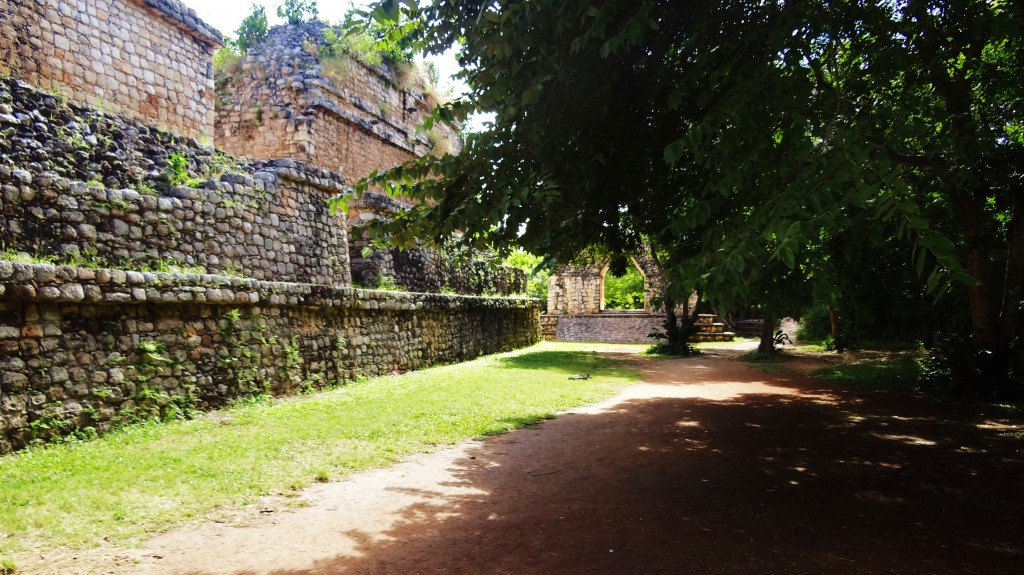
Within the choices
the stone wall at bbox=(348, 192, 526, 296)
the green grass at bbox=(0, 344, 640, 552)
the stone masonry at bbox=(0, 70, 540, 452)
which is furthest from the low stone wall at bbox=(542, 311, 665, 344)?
the stone masonry at bbox=(0, 70, 540, 452)

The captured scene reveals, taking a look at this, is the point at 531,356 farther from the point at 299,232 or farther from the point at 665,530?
the point at 665,530

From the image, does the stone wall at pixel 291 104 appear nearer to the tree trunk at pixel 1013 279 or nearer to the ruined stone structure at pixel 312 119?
the ruined stone structure at pixel 312 119

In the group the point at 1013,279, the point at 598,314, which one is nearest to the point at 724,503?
the point at 1013,279

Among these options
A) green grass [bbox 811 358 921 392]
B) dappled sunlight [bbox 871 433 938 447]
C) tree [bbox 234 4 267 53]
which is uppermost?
tree [bbox 234 4 267 53]

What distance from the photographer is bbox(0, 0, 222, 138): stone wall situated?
8648mm

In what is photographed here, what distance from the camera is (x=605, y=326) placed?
88.5 feet

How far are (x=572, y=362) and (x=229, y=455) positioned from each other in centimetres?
1078

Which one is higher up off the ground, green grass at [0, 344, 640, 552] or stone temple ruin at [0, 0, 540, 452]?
stone temple ruin at [0, 0, 540, 452]

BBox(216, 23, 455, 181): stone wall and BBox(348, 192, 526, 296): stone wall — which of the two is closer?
BBox(348, 192, 526, 296): stone wall

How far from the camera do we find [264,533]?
3689 millimetres

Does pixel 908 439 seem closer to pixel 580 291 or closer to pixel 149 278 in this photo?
pixel 149 278

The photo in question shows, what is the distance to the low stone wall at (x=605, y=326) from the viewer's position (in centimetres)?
2583

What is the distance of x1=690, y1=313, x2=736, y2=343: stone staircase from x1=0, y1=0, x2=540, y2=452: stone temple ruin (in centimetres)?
1372

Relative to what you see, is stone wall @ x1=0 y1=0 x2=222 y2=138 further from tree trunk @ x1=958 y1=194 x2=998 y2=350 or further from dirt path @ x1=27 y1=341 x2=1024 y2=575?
tree trunk @ x1=958 y1=194 x2=998 y2=350
